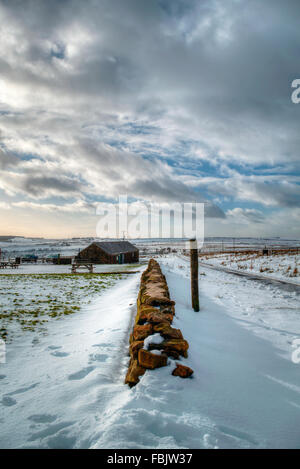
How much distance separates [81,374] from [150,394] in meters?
1.37

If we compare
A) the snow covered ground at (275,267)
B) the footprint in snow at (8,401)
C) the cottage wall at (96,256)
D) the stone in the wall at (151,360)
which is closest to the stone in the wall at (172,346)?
the stone in the wall at (151,360)

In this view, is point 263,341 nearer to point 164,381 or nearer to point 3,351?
point 164,381

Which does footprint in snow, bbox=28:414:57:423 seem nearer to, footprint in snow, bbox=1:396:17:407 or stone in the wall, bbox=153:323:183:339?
footprint in snow, bbox=1:396:17:407

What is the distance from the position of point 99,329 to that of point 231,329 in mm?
3194

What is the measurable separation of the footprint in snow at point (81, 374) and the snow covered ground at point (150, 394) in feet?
0.05

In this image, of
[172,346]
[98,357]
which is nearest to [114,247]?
[98,357]

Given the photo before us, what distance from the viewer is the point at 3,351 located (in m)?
4.09

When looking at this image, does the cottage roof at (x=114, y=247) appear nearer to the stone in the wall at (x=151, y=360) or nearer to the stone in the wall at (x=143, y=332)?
the stone in the wall at (x=143, y=332)

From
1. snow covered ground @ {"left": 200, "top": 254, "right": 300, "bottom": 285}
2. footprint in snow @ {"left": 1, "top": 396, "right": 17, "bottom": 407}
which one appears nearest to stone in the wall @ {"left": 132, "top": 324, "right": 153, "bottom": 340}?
footprint in snow @ {"left": 1, "top": 396, "right": 17, "bottom": 407}

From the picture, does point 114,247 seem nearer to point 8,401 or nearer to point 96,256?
point 96,256

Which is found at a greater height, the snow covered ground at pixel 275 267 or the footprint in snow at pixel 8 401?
the footprint in snow at pixel 8 401

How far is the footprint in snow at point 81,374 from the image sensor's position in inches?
124

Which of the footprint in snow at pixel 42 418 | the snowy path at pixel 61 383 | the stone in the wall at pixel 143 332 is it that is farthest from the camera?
the stone in the wall at pixel 143 332
